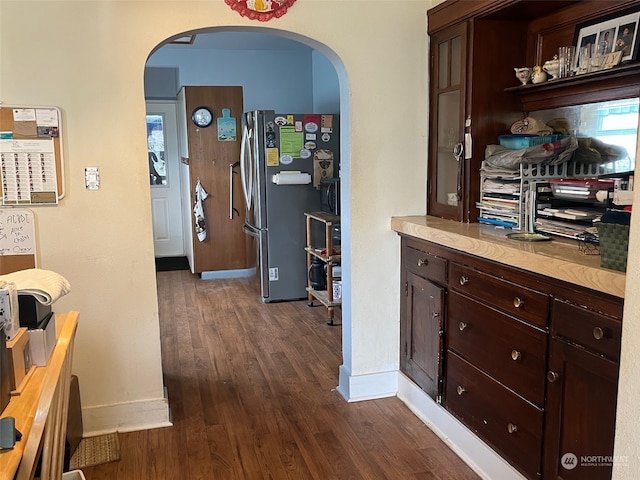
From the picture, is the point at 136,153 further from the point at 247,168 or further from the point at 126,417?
the point at 247,168

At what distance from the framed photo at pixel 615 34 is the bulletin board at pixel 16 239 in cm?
250

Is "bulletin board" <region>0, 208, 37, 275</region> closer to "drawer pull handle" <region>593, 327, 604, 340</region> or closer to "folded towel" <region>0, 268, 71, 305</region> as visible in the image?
"folded towel" <region>0, 268, 71, 305</region>

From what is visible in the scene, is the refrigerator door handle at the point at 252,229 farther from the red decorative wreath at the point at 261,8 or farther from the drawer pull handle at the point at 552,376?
the drawer pull handle at the point at 552,376

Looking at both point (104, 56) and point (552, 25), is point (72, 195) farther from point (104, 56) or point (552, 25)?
point (552, 25)

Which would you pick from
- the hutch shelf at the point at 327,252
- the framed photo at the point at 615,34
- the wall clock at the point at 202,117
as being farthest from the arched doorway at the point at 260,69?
the framed photo at the point at 615,34

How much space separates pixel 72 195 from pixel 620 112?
2.37 m

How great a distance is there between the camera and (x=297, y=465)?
2498mm

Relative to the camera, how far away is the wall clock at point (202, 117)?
5816 mm

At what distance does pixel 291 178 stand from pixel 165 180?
274cm

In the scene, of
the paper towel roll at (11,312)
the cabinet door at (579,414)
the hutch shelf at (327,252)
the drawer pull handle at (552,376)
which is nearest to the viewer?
the paper towel roll at (11,312)

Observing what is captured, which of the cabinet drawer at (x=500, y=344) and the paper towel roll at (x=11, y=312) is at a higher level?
the paper towel roll at (x=11, y=312)

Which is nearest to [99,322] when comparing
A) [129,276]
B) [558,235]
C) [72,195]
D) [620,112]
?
[129,276]

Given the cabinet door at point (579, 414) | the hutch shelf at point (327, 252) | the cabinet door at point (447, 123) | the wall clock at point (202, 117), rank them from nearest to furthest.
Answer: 1. the cabinet door at point (579, 414)
2. the cabinet door at point (447, 123)
3. the hutch shelf at point (327, 252)
4. the wall clock at point (202, 117)

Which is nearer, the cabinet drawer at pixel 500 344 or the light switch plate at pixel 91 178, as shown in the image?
the cabinet drawer at pixel 500 344
